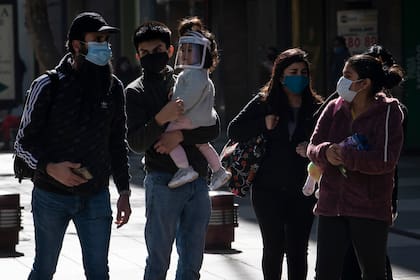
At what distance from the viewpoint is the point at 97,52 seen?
6129 mm

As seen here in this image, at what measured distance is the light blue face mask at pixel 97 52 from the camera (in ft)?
20.1

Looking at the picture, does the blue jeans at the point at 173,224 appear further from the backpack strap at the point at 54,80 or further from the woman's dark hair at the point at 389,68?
the woman's dark hair at the point at 389,68

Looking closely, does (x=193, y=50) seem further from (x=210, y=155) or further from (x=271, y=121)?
Answer: (x=271, y=121)

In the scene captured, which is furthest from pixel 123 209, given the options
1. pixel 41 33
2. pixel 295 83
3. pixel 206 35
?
pixel 41 33

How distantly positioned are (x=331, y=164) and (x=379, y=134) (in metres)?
0.32

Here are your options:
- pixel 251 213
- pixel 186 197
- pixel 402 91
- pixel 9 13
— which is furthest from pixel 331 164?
pixel 9 13

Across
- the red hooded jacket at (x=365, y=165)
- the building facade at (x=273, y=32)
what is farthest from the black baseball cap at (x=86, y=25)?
the building facade at (x=273, y=32)

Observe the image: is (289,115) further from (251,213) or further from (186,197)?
(251,213)

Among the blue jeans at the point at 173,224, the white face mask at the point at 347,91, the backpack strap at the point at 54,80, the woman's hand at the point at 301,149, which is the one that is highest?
the backpack strap at the point at 54,80

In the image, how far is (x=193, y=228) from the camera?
655cm

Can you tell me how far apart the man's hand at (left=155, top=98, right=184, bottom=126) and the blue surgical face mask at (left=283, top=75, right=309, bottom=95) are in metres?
1.08

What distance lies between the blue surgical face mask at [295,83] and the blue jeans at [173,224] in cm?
102

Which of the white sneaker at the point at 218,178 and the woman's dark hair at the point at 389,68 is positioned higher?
the woman's dark hair at the point at 389,68

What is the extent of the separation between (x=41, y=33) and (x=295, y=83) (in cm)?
1998
